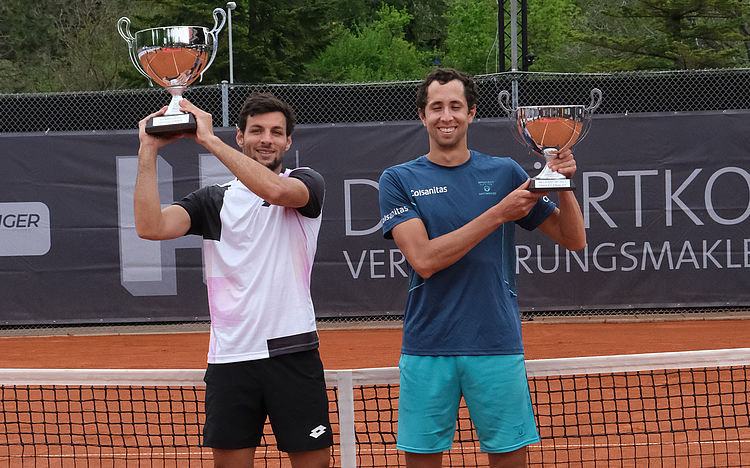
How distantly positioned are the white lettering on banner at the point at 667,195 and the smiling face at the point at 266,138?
6.67 metres

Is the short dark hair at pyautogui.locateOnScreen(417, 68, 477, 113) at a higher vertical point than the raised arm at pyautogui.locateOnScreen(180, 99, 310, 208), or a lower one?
higher

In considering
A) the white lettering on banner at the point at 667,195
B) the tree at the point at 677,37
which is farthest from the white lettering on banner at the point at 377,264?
the tree at the point at 677,37

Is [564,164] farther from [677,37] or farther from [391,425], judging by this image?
[677,37]

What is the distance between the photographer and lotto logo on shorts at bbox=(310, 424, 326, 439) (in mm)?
2908

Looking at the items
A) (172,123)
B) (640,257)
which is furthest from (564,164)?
(640,257)

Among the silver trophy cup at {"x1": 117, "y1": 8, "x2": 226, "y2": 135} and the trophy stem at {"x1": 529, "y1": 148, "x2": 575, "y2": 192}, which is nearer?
the trophy stem at {"x1": 529, "y1": 148, "x2": 575, "y2": 192}

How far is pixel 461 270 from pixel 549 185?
16.6 inches

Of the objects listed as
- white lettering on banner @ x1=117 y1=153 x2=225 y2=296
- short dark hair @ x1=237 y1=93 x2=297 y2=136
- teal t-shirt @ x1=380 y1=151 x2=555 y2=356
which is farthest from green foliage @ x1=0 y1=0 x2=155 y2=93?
teal t-shirt @ x1=380 y1=151 x2=555 y2=356

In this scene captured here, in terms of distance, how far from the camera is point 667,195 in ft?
30.3

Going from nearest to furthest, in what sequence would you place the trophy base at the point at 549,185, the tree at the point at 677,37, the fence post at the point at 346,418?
the trophy base at the point at 549,185 → the fence post at the point at 346,418 → the tree at the point at 677,37

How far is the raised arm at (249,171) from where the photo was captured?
8.75ft

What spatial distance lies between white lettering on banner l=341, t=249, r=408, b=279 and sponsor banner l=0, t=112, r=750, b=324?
0.5 inches

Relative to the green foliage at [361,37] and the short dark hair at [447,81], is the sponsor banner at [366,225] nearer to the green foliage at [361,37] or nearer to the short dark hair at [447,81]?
the short dark hair at [447,81]

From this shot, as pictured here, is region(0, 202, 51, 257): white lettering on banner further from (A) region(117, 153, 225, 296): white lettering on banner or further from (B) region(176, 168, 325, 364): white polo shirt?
(B) region(176, 168, 325, 364): white polo shirt
